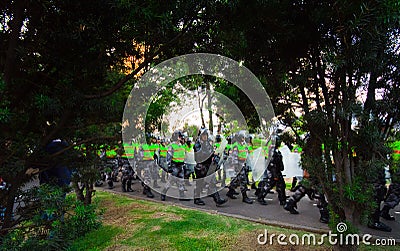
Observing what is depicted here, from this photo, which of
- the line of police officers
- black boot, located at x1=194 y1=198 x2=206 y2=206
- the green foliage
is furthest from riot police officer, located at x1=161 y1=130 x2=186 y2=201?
the green foliage

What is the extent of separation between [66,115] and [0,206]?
863 millimetres

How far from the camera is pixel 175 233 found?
3967 millimetres

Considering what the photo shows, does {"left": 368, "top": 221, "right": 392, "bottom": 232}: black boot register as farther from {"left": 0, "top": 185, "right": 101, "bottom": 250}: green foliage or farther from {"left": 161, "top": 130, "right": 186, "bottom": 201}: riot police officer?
{"left": 0, "top": 185, "right": 101, "bottom": 250}: green foliage

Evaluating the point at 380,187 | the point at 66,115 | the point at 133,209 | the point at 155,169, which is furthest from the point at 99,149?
the point at 155,169

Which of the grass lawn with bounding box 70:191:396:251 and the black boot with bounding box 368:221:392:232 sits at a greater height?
the black boot with bounding box 368:221:392:232

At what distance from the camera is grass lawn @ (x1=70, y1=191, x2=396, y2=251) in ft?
11.7

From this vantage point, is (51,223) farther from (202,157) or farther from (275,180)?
(275,180)

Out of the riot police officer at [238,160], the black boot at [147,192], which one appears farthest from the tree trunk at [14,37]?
the black boot at [147,192]

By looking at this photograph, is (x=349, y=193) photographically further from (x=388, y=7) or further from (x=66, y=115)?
(x=66, y=115)

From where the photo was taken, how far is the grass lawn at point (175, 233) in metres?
3.56

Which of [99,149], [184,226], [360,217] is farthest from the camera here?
[184,226]

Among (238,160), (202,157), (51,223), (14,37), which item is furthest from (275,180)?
(14,37)

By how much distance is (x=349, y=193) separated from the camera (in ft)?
7.48

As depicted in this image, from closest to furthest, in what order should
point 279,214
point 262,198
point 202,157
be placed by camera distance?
1. point 279,214
2. point 262,198
3. point 202,157
